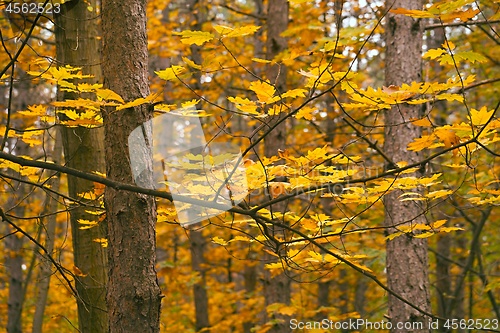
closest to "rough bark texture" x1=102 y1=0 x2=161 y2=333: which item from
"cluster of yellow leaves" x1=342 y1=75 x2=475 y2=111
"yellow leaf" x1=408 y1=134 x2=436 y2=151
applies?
"cluster of yellow leaves" x1=342 y1=75 x2=475 y2=111

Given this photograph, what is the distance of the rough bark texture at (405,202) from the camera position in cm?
394

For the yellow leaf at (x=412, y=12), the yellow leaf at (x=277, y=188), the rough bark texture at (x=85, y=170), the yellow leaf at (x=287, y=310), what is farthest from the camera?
the yellow leaf at (x=287, y=310)

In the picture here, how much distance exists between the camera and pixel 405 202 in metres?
3.99

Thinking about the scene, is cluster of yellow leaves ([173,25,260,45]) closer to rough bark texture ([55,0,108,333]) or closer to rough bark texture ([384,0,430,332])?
rough bark texture ([55,0,108,333])

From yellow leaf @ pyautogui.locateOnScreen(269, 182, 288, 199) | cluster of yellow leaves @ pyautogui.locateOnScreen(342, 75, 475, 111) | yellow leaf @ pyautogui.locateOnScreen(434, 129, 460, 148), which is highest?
cluster of yellow leaves @ pyautogui.locateOnScreen(342, 75, 475, 111)

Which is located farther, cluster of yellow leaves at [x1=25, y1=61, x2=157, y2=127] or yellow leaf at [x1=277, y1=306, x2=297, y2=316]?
yellow leaf at [x1=277, y1=306, x2=297, y2=316]

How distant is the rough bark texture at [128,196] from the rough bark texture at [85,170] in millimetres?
1373

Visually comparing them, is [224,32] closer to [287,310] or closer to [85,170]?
[85,170]

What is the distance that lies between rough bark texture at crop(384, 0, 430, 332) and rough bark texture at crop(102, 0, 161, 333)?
2171mm

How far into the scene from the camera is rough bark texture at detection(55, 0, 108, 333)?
370 centimetres

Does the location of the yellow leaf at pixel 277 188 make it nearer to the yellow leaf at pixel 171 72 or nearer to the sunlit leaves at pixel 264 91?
the sunlit leaves at pixel 264 91

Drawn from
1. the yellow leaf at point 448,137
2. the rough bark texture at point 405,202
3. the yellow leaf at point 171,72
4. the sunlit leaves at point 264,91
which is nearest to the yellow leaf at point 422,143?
the yellow leaf at point 448,137

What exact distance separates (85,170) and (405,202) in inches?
94.1

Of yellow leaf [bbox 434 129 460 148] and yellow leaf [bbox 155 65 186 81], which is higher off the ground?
yellow leaf [bbox 155 65 186 81]
